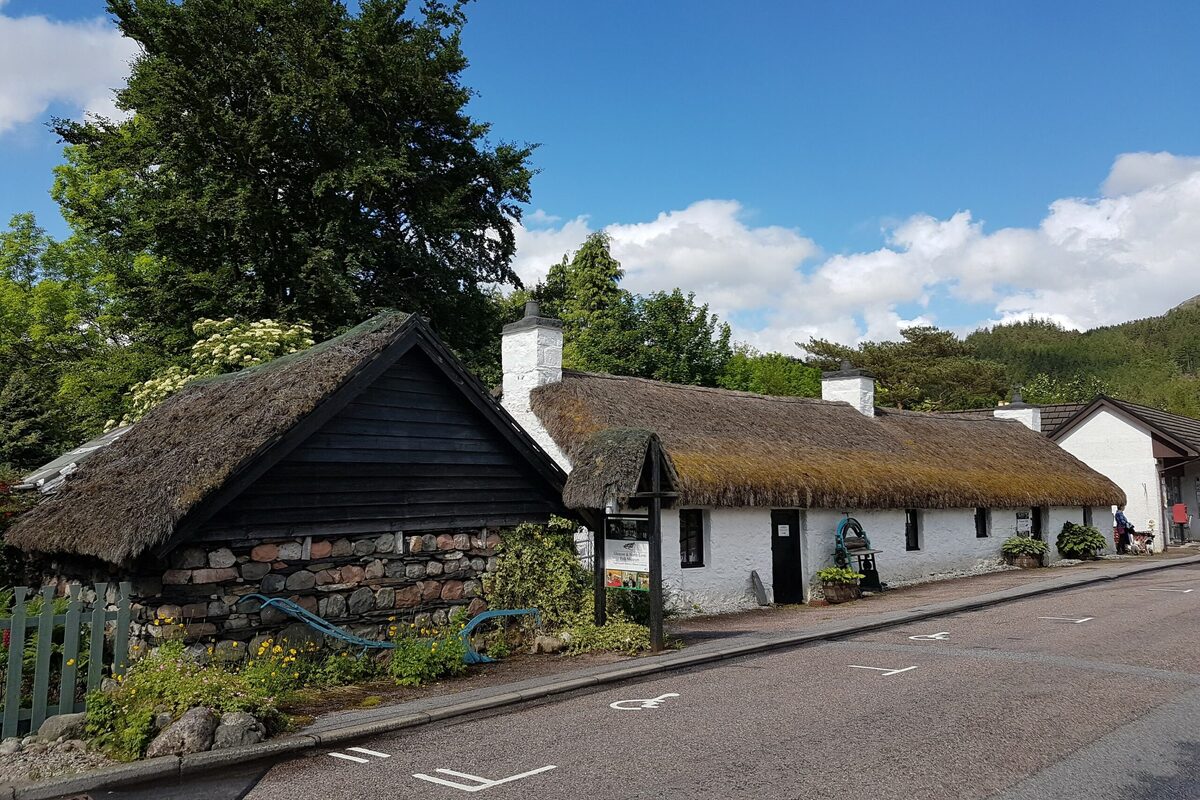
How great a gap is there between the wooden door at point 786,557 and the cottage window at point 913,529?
16.8ft

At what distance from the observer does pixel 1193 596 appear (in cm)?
1772

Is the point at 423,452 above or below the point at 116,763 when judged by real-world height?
above

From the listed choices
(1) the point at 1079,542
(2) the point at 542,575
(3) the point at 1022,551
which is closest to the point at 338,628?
(2) the point at 542,575

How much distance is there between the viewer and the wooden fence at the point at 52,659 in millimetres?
7434

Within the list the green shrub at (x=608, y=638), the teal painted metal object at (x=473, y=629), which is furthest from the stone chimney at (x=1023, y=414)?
the teal painted metal object at (x=473, y=629)

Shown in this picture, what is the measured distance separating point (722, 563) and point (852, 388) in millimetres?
12108

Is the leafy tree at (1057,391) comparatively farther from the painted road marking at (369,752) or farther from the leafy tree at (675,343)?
the painted road marking at (369,752)

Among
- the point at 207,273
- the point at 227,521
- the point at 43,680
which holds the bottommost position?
the point at 43,680

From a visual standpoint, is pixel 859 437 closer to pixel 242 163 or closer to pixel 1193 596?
pixel 1193 596

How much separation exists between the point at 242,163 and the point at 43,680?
63.7 feet

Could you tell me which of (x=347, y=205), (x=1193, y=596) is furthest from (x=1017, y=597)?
(x=347, y=205)

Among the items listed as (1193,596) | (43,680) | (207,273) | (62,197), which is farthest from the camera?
(62,197)

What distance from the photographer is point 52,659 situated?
28.8 feet

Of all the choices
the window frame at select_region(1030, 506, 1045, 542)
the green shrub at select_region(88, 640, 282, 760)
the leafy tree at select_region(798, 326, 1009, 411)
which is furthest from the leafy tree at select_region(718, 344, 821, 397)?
the green shrub at select_region(88, 640, 282, 760)
